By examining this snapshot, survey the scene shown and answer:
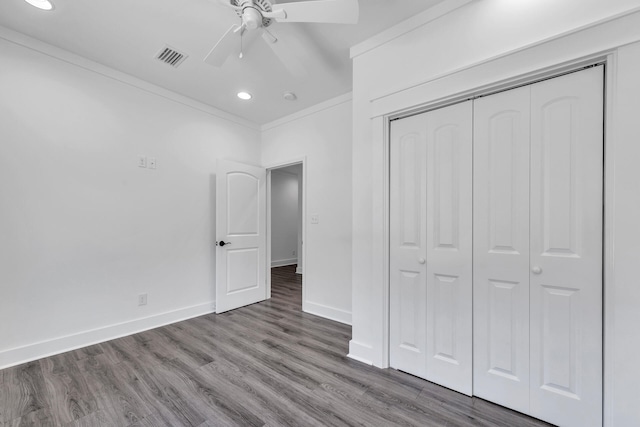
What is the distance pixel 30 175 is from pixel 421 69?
3353mm

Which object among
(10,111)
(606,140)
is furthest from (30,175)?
(606,140)

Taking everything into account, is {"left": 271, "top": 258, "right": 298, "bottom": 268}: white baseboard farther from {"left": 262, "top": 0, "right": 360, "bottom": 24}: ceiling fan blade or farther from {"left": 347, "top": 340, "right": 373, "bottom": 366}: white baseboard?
{"left": 262, "top": 0, "right": 360, "bottom": 24}: ceiling fan blade

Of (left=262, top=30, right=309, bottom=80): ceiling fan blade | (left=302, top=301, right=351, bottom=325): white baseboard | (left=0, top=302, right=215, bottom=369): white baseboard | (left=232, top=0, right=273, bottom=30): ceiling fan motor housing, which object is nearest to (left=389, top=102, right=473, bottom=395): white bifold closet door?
(left=262, top=30, right=309, bottom=80): ceiling fan blade

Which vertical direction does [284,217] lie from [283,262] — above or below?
above

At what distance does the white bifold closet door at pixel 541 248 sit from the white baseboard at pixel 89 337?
3.08m

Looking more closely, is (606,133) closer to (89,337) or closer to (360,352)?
(360,352)

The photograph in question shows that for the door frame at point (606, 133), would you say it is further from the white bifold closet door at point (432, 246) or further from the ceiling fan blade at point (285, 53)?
the ceiling fan blade at point (285, 53)

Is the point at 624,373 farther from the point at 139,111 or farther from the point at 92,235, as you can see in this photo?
the point at 139,111

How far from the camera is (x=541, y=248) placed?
5.09ft

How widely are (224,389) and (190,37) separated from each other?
280 centimetres

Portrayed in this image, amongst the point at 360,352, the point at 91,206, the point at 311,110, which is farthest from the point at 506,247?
the point at 91,206

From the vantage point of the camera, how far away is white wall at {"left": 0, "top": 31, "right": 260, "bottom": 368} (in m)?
2.17

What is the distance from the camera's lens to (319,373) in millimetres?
2039

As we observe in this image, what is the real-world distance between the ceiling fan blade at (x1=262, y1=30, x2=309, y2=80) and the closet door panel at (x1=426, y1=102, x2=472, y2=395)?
1055mm
